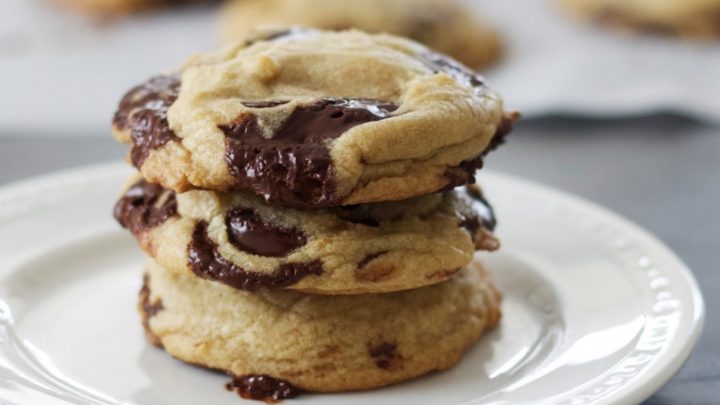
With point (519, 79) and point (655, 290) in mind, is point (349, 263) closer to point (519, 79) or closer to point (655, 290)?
point (655, 290)

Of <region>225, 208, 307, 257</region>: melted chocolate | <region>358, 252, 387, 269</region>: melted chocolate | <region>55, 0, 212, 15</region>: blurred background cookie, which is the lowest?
<region>55, 0, 212, 15</region>: blurred background cookie

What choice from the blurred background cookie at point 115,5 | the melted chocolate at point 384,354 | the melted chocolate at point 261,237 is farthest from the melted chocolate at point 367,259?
the blurred background cookie at point 115,5

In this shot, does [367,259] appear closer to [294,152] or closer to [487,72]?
[294,152]

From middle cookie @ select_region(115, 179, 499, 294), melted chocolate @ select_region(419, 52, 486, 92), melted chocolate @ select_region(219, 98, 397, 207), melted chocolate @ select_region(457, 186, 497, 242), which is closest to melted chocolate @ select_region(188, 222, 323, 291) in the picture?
middle cookie @ select_region(115, 179, 499, 294)

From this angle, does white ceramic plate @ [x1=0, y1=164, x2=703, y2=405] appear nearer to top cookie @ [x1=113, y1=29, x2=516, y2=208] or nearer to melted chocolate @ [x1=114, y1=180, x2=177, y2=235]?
melted chocolate @ [x1=114, y1=180, x2=177, y2=235]

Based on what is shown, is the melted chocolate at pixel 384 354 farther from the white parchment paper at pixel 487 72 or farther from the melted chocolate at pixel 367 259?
the white parchment paper at pixel 487 72

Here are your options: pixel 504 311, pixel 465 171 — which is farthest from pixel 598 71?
pixel 465 171
